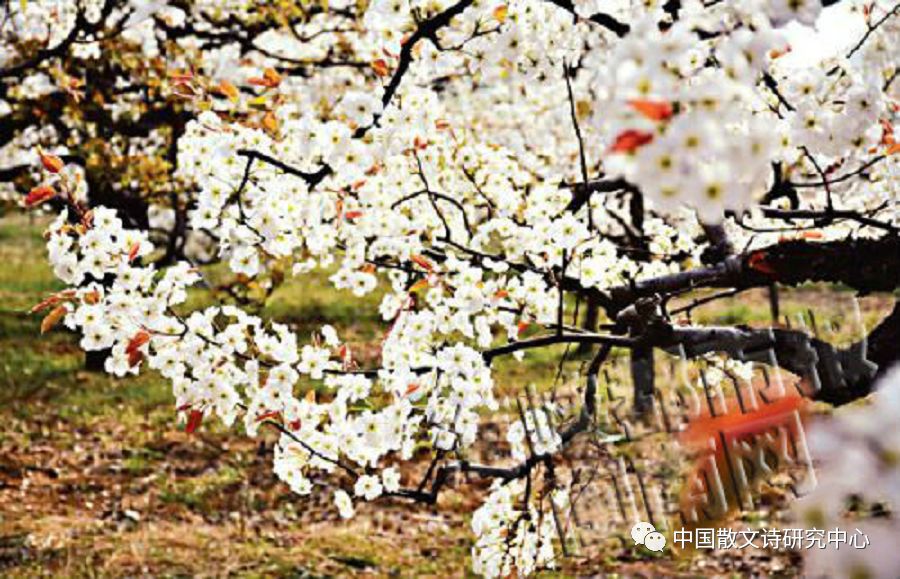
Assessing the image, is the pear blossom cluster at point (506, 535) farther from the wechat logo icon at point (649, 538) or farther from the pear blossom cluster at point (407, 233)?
the wechat logo icon at point (649, 538)

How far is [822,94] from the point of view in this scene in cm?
365

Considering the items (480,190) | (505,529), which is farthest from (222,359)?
(480,190)

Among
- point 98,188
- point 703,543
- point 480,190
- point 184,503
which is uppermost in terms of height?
point 98,188

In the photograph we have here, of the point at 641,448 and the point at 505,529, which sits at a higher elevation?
the point at 641,448

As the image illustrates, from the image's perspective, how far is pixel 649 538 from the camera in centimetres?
668

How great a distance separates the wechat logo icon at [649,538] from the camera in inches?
256

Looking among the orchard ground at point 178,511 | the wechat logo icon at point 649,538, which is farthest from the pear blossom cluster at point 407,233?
the orchard ground at point 178,511

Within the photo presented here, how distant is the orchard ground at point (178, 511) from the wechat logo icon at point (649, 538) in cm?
17

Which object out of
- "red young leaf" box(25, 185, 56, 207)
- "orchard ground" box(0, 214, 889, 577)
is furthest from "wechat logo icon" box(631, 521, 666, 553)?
"red young leaf" box(25, 185, 56, 207)

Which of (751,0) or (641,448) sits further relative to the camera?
(641,448)

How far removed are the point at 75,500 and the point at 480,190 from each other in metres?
3.99

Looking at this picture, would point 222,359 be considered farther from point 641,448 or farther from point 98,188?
point 98,188

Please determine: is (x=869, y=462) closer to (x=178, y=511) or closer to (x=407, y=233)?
(x=407, y=233)

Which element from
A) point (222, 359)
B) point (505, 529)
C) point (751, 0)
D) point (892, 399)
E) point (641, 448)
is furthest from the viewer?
point (641, 448)
